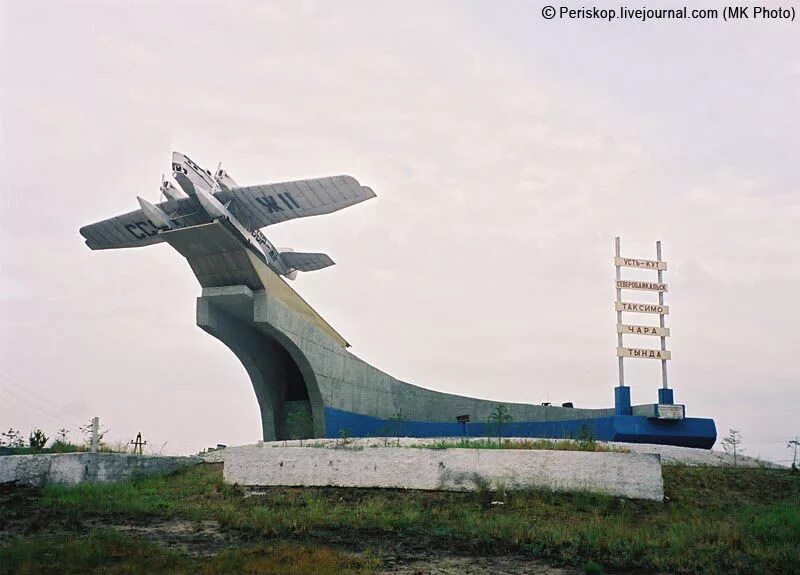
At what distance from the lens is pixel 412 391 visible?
3500 centimetres

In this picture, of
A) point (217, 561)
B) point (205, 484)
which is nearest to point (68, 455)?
point (205, 484)

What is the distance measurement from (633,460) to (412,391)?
19325 millimetres

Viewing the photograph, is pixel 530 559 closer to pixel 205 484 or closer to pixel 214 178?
pixel 205 484

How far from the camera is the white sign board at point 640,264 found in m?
29.3

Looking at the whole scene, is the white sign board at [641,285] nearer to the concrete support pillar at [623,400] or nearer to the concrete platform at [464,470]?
the concrete support pillar at [623,400]

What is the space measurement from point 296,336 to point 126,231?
1105 cm

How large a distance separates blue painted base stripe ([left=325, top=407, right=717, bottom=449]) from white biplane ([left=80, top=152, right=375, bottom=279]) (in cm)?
780

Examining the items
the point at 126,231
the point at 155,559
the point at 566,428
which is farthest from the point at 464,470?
the point at 126,231

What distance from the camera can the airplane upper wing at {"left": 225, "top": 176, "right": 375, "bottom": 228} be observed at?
3144cm

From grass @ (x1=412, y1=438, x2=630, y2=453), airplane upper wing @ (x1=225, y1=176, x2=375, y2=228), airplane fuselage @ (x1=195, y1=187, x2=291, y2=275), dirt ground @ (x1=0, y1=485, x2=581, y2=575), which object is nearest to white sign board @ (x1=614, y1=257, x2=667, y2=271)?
airplane upper wing @ (x1=225, y1=176, x2=375, y2=228)

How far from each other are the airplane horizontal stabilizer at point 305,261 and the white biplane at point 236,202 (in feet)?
12.9

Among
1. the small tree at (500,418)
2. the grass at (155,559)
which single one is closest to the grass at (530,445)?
the small tree at (500,418)

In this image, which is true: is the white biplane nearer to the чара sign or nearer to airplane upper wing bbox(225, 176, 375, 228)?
airplane upper wing bbox(225, 176, 375, 228)

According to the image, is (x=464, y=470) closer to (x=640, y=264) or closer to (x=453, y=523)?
(x=453, y=523)
